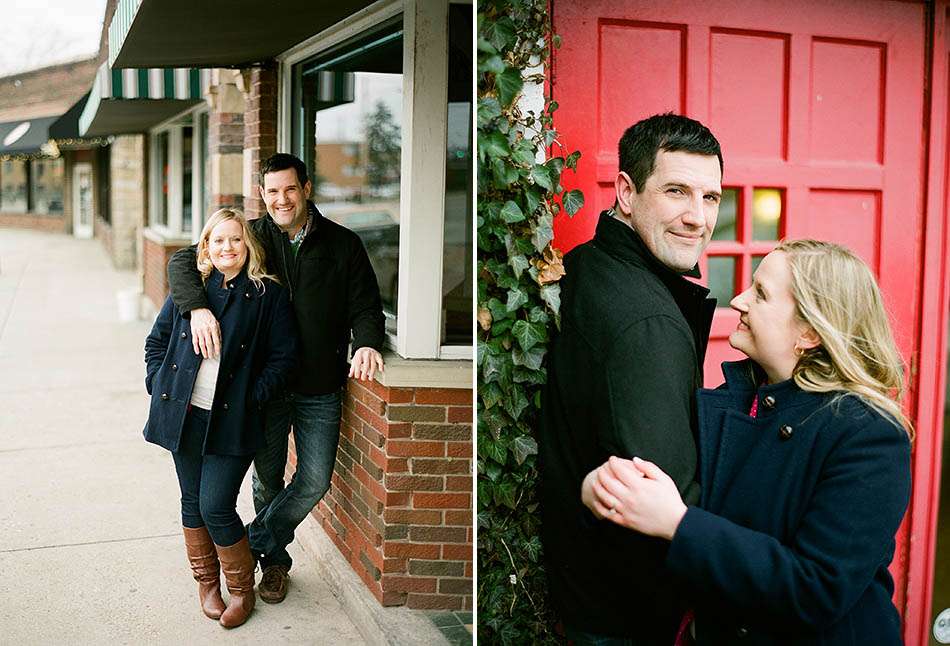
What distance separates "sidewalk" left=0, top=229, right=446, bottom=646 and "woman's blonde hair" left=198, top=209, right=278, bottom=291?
1.52m

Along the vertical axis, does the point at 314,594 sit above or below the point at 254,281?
below

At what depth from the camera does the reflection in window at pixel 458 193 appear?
13.5ft

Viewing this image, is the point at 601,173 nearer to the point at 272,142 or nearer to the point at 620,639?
the point at 620,639

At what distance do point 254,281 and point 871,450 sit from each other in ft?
8.76

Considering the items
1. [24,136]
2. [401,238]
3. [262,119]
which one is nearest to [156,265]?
[262,119]

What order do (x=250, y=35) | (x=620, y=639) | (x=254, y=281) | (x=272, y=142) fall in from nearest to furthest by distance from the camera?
(x=620, y=639), (x=254, y=281), (x=250, y=35), (x=272, y=142)

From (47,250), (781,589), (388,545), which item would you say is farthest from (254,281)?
(47,250)

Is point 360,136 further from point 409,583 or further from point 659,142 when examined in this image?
point 659,142

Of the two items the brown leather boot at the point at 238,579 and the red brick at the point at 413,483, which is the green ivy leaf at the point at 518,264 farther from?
the brown leather boot at the point at 238,579

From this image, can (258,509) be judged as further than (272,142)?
No

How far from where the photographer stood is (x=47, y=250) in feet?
87.6

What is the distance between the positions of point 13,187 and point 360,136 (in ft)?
119

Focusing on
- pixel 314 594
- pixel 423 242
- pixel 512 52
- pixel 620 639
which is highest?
pixel 512 52

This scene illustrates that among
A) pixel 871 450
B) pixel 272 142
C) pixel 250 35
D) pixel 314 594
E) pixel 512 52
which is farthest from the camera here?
pixel 272 142
